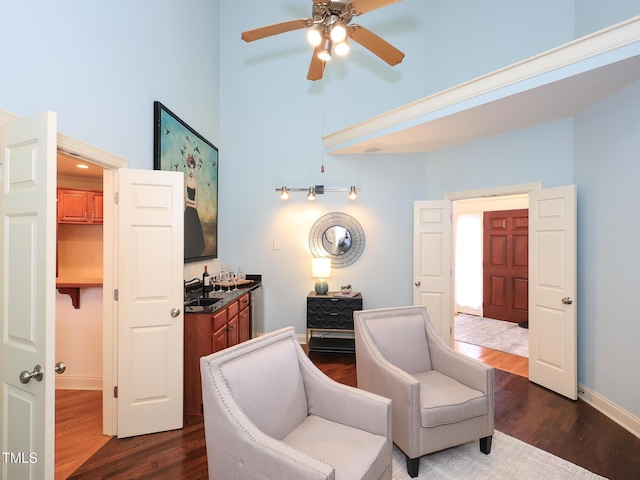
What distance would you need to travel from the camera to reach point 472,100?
2.96m

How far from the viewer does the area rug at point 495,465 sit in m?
2.02

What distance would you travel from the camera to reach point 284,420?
5.66 ft

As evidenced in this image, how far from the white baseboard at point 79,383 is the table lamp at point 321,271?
2561 millimetres

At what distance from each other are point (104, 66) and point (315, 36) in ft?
4.90

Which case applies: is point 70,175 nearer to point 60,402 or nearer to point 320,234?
point 60,402

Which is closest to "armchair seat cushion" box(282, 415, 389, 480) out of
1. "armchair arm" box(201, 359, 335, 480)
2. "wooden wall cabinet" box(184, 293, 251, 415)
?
"armchair arm" box(201, 359, 335, 480)

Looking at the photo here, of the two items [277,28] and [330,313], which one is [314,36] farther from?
[330,313]

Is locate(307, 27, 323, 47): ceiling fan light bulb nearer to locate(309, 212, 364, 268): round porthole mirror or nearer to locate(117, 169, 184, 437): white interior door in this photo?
locate(117, 169, 184, 437): white interior door

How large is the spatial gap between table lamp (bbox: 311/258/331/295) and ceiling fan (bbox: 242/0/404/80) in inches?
99.6

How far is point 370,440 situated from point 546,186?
10.5 feet

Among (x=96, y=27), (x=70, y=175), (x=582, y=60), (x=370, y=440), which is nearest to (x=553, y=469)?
(x=370, y=440)

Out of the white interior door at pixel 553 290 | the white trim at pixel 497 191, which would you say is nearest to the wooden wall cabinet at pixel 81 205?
the white trim at pixel 497 191

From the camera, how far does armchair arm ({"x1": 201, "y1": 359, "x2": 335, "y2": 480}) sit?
128cm

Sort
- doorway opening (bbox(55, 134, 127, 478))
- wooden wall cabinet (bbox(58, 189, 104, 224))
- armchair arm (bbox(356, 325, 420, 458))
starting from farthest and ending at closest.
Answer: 1. wooden wall cabinet (bbox(58, 189, 104, 224))
2. doorway opening (bbox(55, 134, 127, 478))
3. armchair arm (bbox(356, 325, 420, 458))
